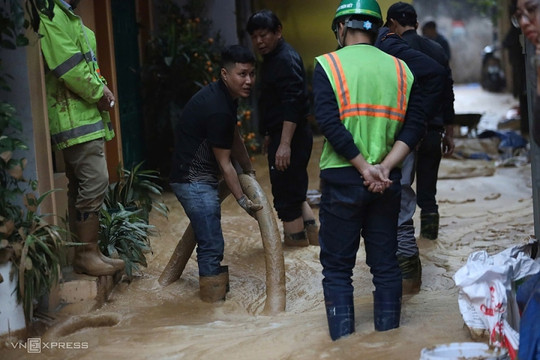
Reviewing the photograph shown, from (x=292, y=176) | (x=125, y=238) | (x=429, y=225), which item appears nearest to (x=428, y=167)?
(x=429, y=225)

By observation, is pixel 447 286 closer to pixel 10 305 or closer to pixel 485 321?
pixel 485 321

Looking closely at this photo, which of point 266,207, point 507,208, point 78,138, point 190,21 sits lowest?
point 507,208

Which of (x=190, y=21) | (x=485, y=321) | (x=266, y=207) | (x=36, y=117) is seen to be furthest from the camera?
(x=190, y=21)

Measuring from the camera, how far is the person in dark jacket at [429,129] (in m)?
6.34

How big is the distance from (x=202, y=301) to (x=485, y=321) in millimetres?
2223

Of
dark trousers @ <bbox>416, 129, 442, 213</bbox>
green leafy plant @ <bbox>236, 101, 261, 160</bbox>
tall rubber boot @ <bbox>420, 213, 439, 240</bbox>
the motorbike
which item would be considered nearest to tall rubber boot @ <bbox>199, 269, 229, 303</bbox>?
dark trousers @ <bbox>416, 129, 442, 213</bbox>

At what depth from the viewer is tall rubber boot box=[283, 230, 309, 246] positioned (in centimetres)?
710

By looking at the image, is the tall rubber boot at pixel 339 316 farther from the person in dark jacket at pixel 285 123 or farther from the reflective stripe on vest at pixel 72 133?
the person in dark jacket at pixel 285 123

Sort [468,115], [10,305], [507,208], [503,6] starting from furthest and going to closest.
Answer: [503,6] < [468,115] < [507,208] < [10,305]

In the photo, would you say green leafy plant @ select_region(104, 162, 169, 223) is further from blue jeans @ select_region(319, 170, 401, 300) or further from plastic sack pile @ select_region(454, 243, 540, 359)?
plastic sack pile @ select_region(454, 243, 540, 359)

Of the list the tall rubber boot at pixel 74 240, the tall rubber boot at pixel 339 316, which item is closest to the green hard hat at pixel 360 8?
the tall rubber boot at pixel 339 316

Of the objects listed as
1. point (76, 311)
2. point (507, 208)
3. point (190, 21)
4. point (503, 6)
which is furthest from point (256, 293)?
point (503, 6)

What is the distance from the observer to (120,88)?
29.1 feet

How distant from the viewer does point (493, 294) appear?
163 inches
